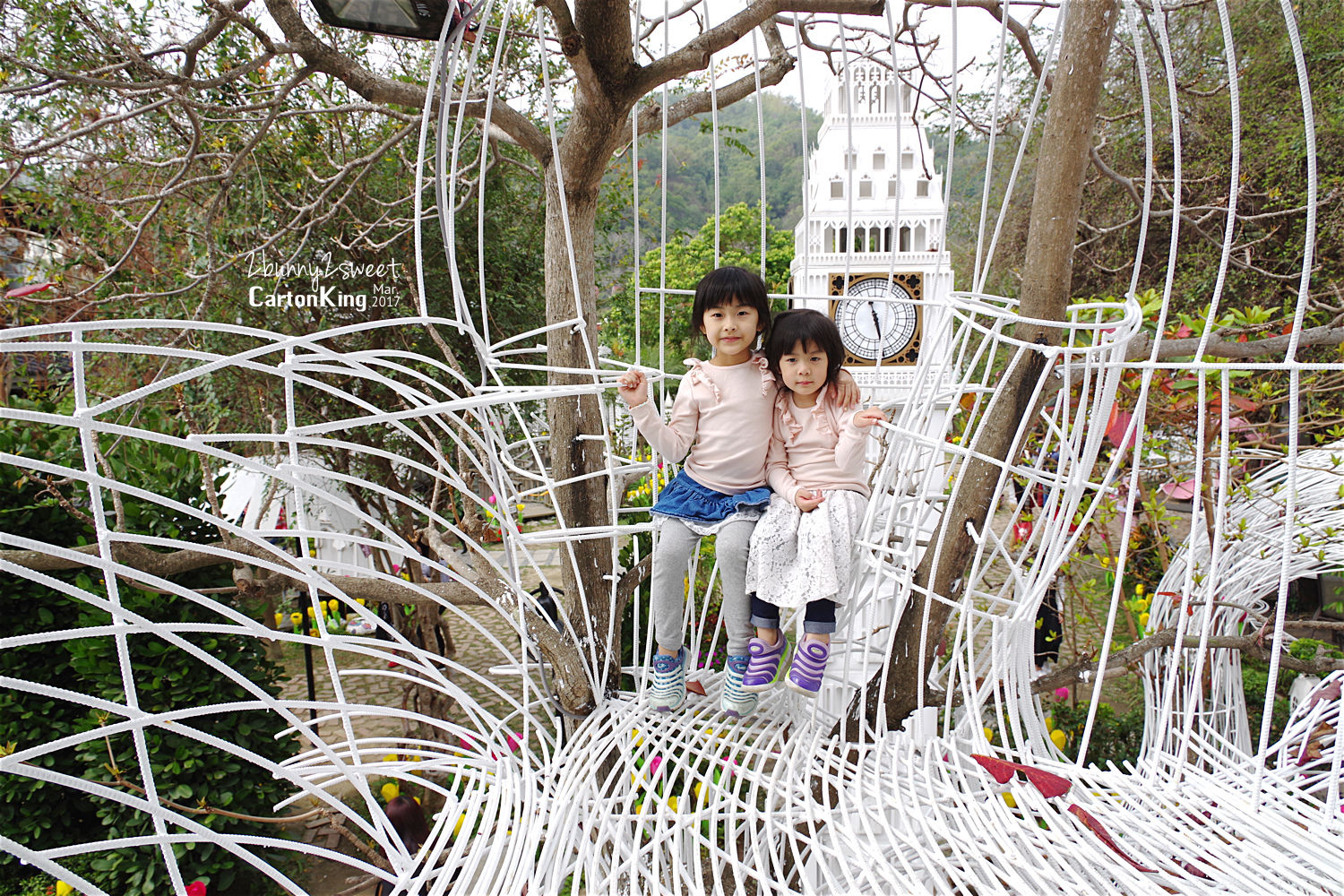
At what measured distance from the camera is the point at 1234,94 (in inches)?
37.9

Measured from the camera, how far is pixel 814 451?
1.65 metres

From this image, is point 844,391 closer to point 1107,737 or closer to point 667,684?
point 667,684

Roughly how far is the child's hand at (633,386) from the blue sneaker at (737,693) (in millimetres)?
581

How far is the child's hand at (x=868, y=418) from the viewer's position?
4.54 feet

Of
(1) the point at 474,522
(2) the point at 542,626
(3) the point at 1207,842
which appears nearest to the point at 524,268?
(1) the point at 474,522

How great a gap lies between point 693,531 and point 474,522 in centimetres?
71

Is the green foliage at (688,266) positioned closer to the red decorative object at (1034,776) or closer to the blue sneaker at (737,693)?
the blue sneaker at (737,693)

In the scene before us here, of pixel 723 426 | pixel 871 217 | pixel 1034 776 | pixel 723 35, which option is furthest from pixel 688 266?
pixel 1034 776

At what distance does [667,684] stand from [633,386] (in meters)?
0.65

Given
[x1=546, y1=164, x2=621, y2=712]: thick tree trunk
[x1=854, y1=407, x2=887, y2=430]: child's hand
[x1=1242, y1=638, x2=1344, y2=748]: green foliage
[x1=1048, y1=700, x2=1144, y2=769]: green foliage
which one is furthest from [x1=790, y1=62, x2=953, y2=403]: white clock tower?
[x1=854, y1=407, x2=887, y2=430]: child's hand

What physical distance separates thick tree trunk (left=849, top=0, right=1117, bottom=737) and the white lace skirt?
0.57 ft

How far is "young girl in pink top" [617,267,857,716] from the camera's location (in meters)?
1.62

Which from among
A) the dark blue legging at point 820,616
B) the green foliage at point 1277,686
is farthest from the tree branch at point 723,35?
the green foliage at point 1277,686

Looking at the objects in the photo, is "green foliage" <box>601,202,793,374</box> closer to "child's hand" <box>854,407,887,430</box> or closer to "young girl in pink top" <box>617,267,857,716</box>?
"young girl in pink top" <box>617,267,857,716</box>
